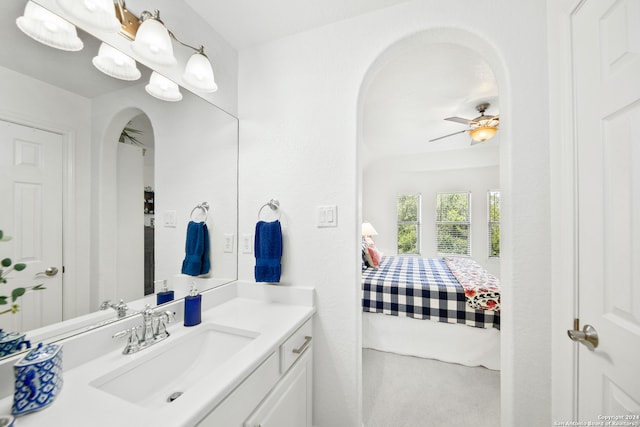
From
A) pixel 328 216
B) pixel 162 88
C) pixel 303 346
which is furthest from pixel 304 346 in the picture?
pixel 162 88

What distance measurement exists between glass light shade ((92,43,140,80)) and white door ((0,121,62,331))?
34 centimetres

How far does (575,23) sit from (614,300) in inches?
40.4

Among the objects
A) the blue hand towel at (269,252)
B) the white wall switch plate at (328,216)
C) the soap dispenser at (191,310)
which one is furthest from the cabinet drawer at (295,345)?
the white wall switch plate at (328,216)

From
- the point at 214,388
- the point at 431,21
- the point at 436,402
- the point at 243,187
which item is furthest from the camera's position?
the point at 436,402

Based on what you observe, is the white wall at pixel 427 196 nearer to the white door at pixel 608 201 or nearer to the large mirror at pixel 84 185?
the white door at pixel 608 201

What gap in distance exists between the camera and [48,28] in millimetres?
819

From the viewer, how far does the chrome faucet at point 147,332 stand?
921 mm

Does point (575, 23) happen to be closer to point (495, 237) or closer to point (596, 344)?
point (596, 344)

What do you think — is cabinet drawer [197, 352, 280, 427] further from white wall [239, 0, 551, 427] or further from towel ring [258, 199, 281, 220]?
towel ring [258, 199, 281, 220]

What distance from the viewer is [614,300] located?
2.52 ft

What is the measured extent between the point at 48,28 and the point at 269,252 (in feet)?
4.02

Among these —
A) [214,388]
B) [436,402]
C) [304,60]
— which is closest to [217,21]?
[304,60]

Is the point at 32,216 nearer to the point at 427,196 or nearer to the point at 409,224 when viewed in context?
the point at 409,224

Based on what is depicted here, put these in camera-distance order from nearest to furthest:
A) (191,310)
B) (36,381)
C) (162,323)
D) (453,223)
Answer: (36,381) < (162,323) < (191,310) < (453,223)
